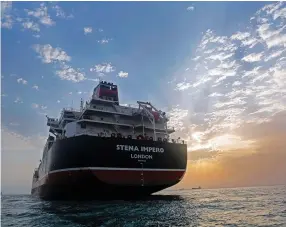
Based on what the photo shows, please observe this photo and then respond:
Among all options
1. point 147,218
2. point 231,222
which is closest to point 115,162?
point 147,218

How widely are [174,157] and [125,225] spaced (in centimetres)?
1569

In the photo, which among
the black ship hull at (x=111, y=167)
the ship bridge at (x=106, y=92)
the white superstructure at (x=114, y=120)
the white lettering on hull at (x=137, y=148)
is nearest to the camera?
the black ship hull at (x=111, y=167)

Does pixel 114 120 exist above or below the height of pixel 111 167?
above

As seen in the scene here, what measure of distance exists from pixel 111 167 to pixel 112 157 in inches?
33.1

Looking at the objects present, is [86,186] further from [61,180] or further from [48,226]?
[48,226]

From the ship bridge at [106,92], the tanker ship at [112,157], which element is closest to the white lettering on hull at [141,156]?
the tanker ship at [112,157]

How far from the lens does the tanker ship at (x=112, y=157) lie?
2356 centimetres

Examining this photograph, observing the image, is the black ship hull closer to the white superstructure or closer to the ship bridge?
the white superstructure

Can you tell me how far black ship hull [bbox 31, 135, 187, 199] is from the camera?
23438mm

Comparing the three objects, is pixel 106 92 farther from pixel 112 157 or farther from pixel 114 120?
pixel 112 157

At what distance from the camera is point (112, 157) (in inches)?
943

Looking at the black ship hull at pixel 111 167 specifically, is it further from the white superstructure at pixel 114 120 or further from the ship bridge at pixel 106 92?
the ship bridge at pixel 106 92

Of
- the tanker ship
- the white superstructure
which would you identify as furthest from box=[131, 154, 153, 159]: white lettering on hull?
the white superstructure

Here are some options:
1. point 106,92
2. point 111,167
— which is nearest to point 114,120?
point 106,92
